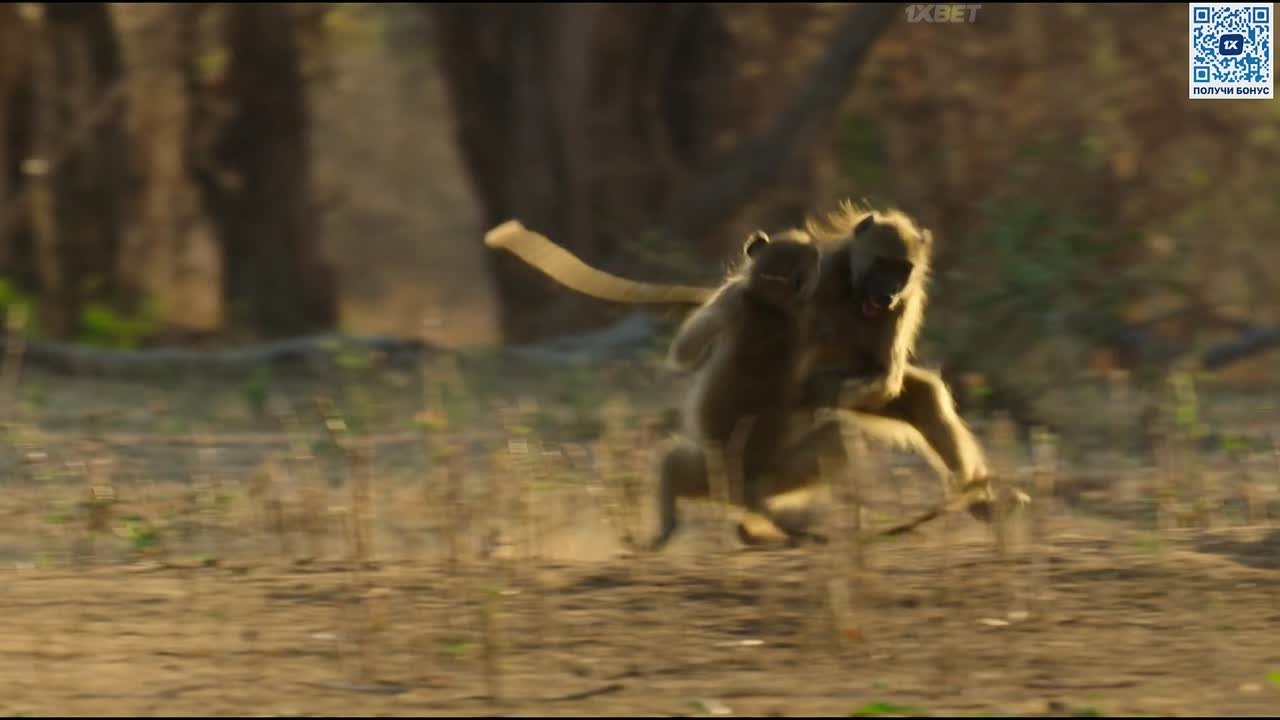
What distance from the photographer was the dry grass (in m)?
4.80

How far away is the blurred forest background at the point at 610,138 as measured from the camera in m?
13.1

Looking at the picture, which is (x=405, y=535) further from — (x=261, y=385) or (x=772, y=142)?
(x=772, y=142)

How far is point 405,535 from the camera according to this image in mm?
7254

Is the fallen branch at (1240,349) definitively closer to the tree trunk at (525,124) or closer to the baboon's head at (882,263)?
the tree trunk at (525,124)

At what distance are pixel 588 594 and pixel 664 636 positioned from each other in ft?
1.73

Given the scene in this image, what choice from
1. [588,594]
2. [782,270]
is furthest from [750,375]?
[588,594]

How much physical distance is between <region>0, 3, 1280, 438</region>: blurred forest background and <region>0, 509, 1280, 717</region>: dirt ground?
6195mm

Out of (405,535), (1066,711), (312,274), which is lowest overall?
(1066,711)

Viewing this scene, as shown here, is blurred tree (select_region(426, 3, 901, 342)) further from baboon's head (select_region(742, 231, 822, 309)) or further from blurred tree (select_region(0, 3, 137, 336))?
baboon's head (select_region(742, 231, 822, 309))

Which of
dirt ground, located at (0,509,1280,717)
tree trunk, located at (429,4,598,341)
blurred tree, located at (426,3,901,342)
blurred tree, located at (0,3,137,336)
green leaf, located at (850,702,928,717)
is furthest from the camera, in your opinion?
blurred tree, located at (0,3,137,336)

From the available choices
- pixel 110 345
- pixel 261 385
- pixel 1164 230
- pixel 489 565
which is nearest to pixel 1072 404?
pixel 1164 230

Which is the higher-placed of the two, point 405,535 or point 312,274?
point 312,274

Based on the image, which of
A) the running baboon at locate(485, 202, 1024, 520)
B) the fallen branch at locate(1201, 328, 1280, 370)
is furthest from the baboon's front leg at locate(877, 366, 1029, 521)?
the fallen branch at locate(1201, 328, 1280, 370)

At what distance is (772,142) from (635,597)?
733 cm
